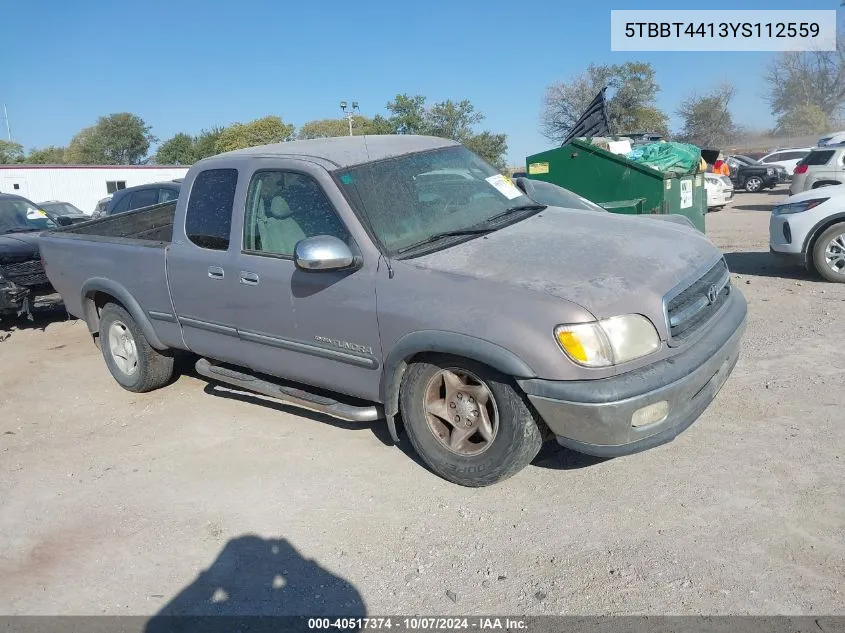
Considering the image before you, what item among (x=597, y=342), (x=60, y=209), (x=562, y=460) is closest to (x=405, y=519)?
(x=562, y=460)

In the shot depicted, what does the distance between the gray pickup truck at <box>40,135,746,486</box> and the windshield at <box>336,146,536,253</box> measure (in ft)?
0.04

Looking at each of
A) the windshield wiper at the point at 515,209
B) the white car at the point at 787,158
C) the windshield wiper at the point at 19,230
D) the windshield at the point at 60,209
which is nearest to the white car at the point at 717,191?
the white car at the point at 787,158

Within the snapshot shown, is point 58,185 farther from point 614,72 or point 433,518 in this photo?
point 433,518

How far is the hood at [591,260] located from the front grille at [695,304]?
0.06m

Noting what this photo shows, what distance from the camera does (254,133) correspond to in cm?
5781

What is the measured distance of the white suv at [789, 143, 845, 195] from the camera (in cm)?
1408

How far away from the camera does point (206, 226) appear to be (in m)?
4.92

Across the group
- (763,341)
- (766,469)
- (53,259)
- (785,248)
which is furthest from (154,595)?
(785,248)

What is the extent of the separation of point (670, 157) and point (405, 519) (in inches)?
329

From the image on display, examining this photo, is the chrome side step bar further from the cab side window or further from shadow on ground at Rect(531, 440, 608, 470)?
shadow on ground at Rect(531, 440, 608, 470)

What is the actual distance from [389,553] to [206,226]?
265 centimetres

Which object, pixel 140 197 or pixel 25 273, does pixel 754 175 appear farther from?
pixel 25 273

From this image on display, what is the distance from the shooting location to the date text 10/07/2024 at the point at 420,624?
113 inches

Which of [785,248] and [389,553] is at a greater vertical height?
[785,248]
